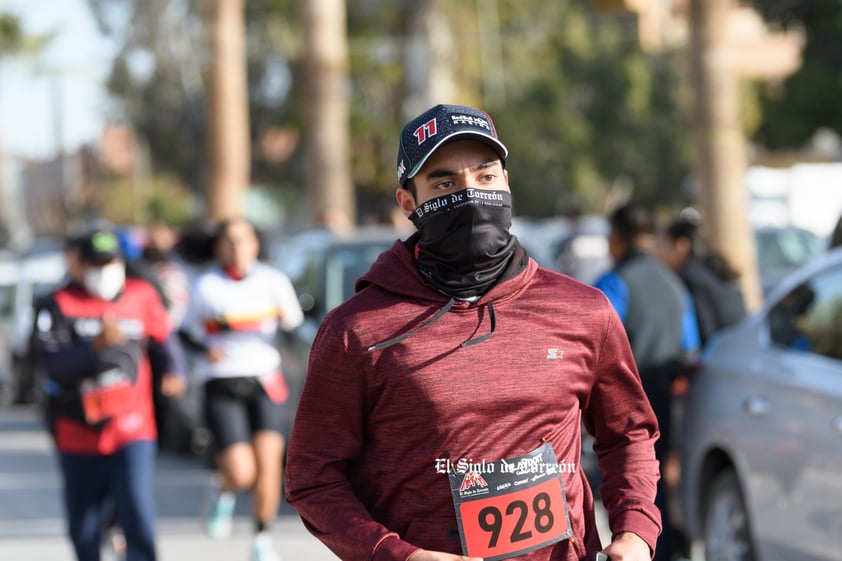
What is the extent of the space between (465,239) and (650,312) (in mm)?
4222

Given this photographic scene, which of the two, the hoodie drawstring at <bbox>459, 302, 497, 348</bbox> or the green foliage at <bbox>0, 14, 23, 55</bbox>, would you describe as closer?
the hoodie drawstring at <bbox>459, 302, 497, 348</bbox>

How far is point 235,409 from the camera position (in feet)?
29.3

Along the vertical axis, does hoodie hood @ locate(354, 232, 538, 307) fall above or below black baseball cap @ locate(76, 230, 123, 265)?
above

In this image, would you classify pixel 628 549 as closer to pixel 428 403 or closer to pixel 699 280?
pixel 428 403

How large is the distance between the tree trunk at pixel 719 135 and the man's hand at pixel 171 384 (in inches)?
257

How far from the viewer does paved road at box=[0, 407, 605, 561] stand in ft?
31.3

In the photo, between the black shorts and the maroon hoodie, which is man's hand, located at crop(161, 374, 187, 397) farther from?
the maroon hoodie

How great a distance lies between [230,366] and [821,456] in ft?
13.7

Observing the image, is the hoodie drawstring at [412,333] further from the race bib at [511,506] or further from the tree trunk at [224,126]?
the tree trunk at [224,126]

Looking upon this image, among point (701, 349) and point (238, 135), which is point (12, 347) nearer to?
point (238, 135)

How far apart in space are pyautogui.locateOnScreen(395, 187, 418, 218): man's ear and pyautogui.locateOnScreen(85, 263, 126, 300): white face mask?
4.18m

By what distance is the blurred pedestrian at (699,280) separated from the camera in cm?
841

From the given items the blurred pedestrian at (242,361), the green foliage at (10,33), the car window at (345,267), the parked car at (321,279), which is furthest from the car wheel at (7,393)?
the green foliage at (10,33)

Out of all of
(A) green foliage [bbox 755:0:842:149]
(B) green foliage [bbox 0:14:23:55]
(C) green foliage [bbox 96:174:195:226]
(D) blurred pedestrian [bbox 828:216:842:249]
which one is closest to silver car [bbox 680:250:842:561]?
(D) blurred pedestrian [bbox 828:216:842:249]
